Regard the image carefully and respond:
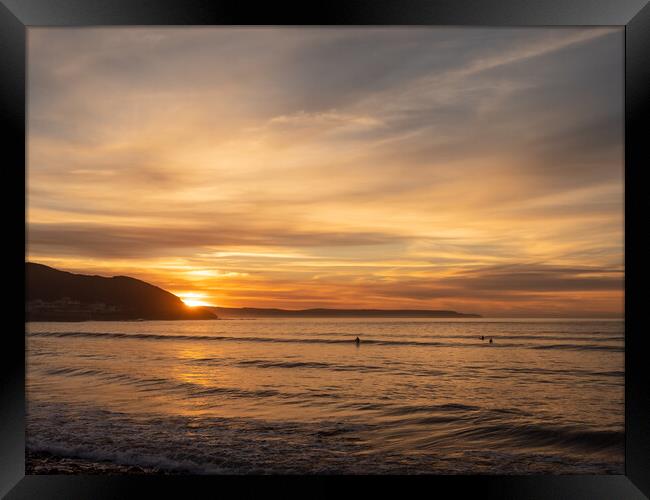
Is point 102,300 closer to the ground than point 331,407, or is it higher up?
higher up

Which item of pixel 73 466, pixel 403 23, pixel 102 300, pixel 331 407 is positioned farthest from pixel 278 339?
pixel 403 23

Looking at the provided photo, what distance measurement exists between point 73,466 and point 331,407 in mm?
3844

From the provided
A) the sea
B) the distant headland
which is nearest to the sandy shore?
A: the sea

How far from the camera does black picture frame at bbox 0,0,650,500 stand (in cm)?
188

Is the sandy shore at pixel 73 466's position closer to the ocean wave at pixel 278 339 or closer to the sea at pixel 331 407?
the sea at pixel 331 407

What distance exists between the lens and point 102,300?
1559 centimetres

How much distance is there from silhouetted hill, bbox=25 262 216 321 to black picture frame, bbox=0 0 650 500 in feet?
29.4

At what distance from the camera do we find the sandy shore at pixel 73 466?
2923 mm

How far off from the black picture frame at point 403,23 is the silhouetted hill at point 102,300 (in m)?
8.95

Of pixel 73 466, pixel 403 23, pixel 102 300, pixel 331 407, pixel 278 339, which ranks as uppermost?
pixel 403 23

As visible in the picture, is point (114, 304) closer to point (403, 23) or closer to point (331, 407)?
point (331, 407)

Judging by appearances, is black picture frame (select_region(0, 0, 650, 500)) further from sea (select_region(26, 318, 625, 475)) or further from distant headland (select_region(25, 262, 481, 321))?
distant headland (select_region(25, 262, 481, 321))

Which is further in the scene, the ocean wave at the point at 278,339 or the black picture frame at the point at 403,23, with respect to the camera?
the ocean wave at the point at 278,339

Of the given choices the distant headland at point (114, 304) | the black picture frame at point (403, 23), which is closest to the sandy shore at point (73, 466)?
the black picture frame at point (403, 23)
